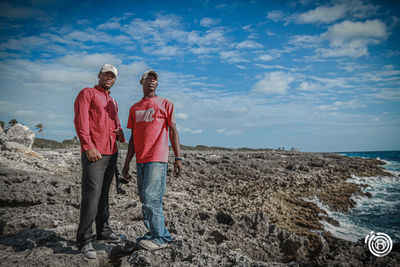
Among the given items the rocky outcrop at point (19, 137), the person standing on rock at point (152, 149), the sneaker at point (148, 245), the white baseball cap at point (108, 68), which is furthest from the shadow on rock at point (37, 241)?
the rocky outcrop at point (19, 137)

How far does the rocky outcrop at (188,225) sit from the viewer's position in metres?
3.04

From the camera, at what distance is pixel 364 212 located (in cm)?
883

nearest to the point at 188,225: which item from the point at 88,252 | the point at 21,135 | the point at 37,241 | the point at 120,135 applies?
the point at 88,252

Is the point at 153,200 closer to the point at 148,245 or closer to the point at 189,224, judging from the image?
the point at 148,245

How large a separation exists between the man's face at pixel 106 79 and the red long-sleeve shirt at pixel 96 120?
70 mm

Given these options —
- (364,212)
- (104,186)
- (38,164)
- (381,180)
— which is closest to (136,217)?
(104,186)

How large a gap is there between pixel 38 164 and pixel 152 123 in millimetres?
7265

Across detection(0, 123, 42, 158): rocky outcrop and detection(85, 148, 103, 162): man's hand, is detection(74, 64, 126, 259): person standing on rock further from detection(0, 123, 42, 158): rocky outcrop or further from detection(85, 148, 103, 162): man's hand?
detection(0, 123, 42, 158): rocky outcrop

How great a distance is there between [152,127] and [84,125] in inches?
32.9

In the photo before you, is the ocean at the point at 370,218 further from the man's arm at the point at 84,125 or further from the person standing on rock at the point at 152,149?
the man's arm at the point at 84,125

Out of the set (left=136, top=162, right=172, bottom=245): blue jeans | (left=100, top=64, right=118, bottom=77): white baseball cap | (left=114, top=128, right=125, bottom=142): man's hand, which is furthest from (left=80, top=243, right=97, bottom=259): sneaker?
(left=100, top=64, right=118, bottom=77): white baseball cap

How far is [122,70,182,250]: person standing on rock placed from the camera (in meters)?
3.15

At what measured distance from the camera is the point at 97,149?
10.8 feet

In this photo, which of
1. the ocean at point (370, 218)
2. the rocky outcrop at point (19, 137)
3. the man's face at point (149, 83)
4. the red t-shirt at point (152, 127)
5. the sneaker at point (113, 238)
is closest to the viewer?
the red t-shirt at point (152, 127)
